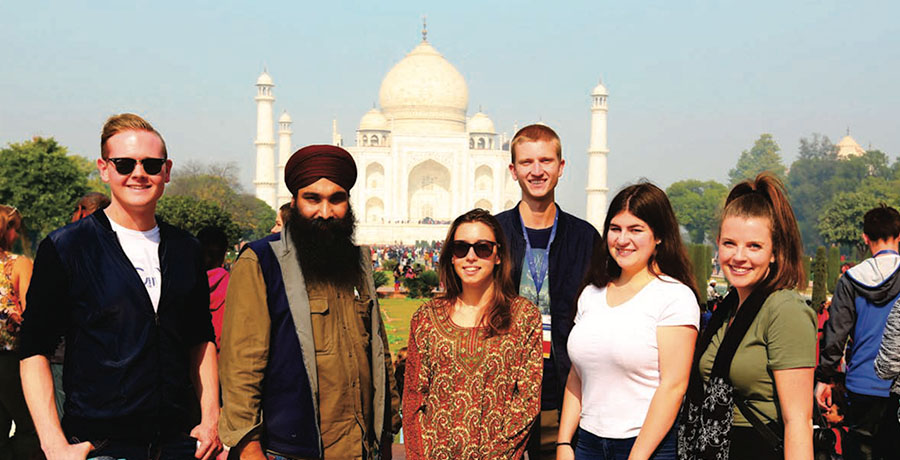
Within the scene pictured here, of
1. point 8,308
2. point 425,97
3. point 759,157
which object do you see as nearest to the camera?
point 8,308

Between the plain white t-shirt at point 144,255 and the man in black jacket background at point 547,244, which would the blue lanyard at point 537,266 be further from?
the plain white t-shirt at point 144,255

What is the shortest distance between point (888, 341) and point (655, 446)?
128 centimetres

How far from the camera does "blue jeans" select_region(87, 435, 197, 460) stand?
2.25m

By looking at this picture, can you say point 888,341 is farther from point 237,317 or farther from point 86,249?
point 86,249

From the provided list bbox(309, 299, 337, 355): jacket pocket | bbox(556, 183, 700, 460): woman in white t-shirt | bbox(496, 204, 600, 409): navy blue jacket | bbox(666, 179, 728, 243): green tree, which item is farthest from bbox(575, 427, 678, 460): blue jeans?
bbox(666, 179, 728, 243): green tree

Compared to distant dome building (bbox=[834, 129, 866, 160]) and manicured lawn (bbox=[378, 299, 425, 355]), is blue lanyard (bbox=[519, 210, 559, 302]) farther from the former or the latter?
distant dome building (bbox=[834, 129, 866, 160])

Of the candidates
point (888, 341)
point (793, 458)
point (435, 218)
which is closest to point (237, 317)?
point (793, 458)

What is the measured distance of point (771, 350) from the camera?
2189 millimetres

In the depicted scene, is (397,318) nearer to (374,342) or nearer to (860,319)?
(860,319)

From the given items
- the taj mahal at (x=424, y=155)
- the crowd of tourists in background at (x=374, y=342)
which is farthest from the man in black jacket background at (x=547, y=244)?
the taj mahal at (x=424, y=155)

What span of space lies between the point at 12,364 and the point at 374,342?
1.54 m

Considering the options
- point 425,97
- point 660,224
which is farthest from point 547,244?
point 425,97

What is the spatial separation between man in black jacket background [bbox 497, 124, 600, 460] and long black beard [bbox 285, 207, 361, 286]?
0.70 meters

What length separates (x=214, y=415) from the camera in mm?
2488
